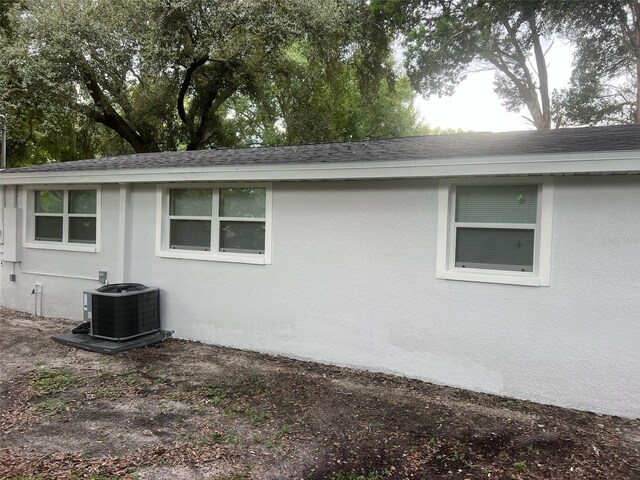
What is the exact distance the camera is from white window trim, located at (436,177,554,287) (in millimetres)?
4203

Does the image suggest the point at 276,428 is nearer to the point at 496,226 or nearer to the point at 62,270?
the point at 496,226

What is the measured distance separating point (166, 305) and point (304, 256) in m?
2.30

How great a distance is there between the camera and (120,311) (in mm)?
5789

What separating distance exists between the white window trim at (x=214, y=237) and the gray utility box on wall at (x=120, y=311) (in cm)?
63

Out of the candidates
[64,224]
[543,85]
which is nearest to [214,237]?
[64,224]

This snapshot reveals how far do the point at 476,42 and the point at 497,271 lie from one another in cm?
1368

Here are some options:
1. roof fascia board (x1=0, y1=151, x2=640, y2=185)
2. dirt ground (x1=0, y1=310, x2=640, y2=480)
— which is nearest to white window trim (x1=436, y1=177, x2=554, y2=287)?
roof fascia board (x1=0, y1=151, x2=640, y2=185)

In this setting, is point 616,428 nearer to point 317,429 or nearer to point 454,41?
point 317,429

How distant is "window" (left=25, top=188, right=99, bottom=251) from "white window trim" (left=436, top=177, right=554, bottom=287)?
515cm

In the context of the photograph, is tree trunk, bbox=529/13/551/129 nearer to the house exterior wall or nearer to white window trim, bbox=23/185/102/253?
the house exterior wall

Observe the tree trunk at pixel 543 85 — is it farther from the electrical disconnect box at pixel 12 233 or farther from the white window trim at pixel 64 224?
the electrical disconnect box at pixel 12 233

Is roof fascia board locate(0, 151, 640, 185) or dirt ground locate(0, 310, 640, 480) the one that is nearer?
dirt ground locate(0, 310, 640, 480)

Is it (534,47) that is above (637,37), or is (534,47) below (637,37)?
above

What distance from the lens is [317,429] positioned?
12.0 feet
